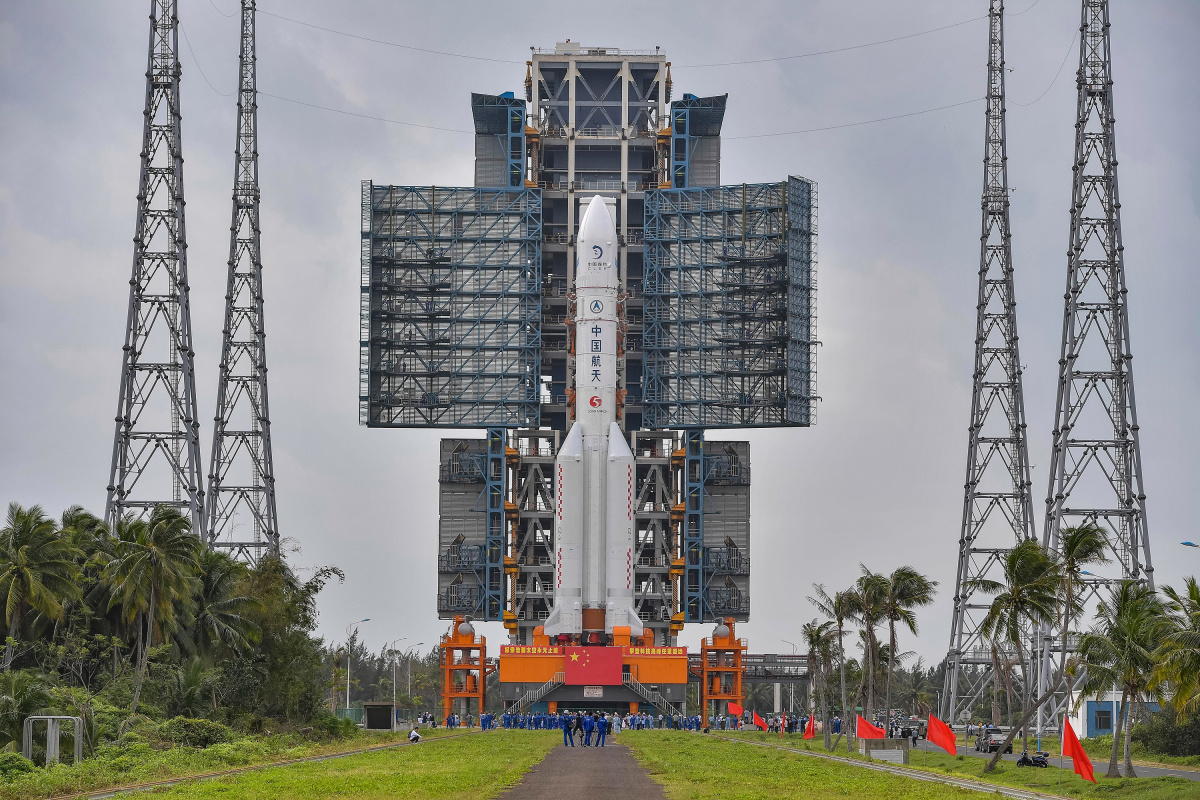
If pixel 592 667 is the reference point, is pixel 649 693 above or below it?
below

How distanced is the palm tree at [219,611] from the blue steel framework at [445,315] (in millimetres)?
36869

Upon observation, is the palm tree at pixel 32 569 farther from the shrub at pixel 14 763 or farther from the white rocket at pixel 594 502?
the white rocket at pixel 594 502

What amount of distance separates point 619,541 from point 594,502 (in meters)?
2.83

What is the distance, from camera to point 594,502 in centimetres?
→ 9431

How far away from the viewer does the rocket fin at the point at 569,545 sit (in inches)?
3681

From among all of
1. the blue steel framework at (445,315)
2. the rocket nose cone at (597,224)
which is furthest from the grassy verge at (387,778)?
the blue steel framework at (445,315)

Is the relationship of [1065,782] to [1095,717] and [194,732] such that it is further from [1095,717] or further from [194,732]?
[1095,717]

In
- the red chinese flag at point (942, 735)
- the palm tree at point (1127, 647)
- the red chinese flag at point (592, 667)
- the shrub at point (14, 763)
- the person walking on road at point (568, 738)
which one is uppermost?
the palm tree at point (1127, 647)

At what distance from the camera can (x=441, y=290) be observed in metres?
105

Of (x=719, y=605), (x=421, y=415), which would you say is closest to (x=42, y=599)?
(x=421, y=415)

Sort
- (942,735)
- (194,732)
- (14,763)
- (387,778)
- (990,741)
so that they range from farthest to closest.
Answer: (990,741) → (194,732) → (942,735) → (387,778) → (14,763)

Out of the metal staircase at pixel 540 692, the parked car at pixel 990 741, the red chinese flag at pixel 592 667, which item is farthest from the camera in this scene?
the metal staircase at pixel 540 692

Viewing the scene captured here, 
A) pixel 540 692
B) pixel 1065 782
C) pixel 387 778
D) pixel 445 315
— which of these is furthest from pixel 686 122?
pixel 387 778

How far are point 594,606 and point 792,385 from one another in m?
21.5
